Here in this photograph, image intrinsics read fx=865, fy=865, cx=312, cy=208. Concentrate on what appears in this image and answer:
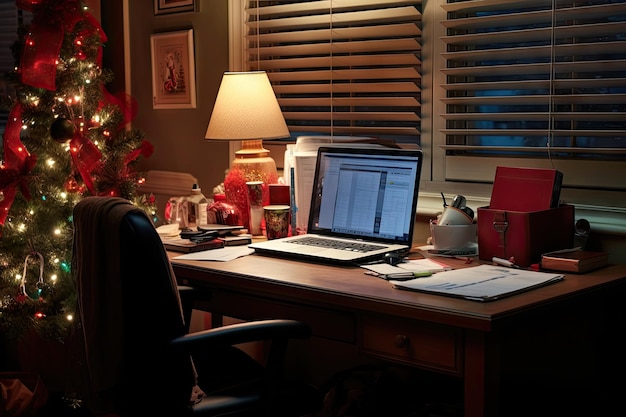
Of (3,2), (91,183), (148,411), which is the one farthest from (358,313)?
(3,2)

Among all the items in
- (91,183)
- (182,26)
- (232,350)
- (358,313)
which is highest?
(182,26)

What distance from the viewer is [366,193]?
275 centimetres

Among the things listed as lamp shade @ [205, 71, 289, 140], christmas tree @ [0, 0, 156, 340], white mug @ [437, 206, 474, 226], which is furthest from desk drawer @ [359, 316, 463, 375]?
christmas tree @ [0, 0, 156, 340]

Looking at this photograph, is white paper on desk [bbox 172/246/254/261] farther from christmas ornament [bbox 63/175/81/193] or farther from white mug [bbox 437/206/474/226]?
christmas ornament [bbox 63/175/81/193]

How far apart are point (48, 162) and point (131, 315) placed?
1.68 meters

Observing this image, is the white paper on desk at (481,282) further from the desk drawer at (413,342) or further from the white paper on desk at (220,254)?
the white paper on desk at (220,254)

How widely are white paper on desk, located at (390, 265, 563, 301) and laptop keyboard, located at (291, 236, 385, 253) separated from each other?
1.17 ft

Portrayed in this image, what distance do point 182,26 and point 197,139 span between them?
49 cm

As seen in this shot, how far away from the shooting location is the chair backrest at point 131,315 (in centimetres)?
192

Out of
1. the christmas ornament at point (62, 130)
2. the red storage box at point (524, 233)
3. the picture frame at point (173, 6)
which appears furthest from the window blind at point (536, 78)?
the christmas ornament at point (62, 130)

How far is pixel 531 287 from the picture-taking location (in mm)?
2121

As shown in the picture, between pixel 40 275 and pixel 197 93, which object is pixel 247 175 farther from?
pixel 40 275

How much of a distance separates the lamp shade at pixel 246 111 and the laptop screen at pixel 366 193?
32 centimetres

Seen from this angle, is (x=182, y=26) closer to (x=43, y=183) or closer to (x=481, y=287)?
(x=43, y=183)
